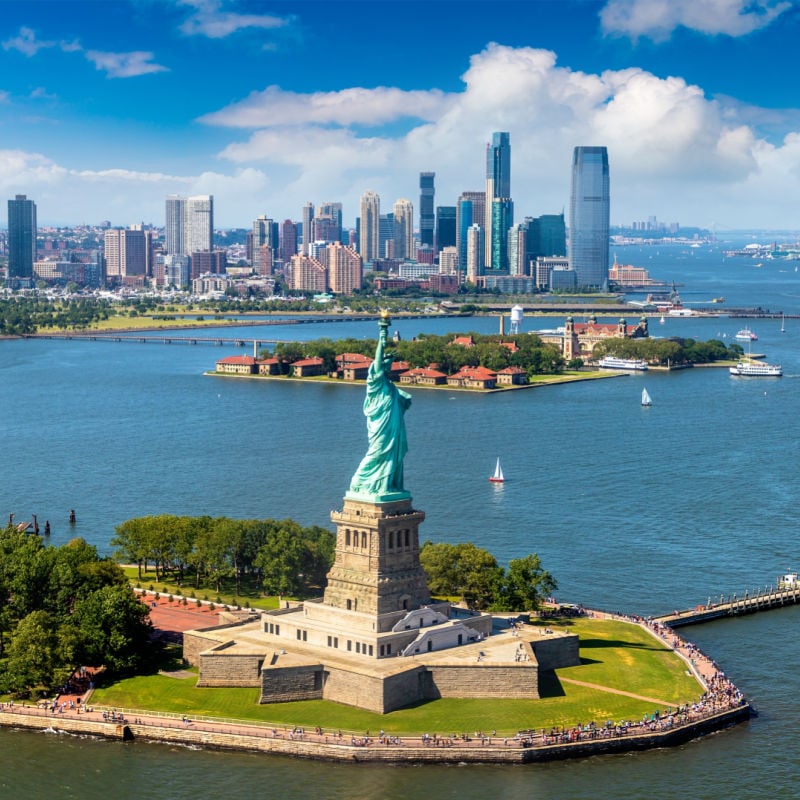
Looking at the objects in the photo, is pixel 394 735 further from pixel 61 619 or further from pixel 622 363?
pixel 622 363

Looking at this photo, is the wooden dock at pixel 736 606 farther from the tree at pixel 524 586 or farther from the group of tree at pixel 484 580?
the group of tree at pixel 484 580

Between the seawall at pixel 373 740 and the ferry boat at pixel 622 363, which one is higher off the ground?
the ferry boat at pixel 622 363

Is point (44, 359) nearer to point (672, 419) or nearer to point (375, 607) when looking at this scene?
point (672, 419)

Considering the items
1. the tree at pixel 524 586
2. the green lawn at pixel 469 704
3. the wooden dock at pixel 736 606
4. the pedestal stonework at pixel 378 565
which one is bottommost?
the green lawn at pixel 469 704

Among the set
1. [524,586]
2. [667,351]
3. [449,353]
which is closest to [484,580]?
[524,586]

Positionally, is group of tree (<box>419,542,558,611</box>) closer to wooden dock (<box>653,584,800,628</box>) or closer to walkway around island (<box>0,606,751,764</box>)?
wooden dock (<box>653,584,800,628</box>)

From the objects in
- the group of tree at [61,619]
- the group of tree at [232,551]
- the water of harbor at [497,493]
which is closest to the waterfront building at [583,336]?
the water of harbor at [497,493]

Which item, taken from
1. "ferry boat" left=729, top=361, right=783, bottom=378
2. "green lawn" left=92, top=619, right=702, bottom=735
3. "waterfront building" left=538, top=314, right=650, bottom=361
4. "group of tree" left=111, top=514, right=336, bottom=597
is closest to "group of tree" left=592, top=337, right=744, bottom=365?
"waterfront building" left=538, top=314, right=650, bottom=361
